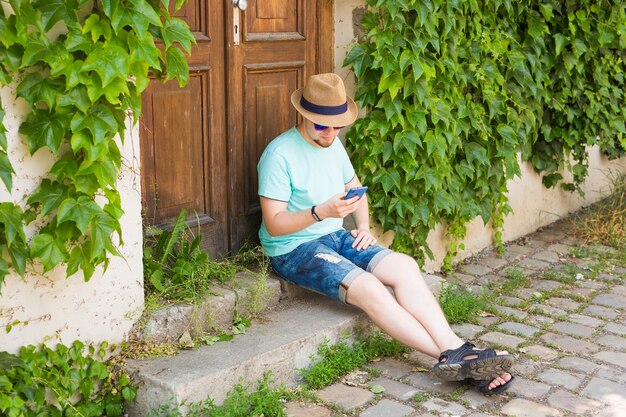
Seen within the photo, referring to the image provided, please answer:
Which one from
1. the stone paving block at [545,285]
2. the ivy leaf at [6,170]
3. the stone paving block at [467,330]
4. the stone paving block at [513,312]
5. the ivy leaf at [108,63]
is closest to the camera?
the ivy leaf at [6,170]

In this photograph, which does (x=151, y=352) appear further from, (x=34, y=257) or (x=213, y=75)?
(x=213, y=75)

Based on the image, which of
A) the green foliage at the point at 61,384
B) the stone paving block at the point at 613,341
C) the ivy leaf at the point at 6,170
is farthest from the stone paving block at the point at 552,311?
the ivy leaf at the point at 6,170

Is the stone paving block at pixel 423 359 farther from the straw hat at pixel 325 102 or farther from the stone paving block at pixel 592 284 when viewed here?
the stone paving block at pixel 592 284

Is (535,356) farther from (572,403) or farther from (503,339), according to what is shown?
→ (572,403)

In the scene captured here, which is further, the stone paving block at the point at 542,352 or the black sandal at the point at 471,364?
the stone paving block at the point at 542,352

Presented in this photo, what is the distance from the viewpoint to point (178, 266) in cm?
416

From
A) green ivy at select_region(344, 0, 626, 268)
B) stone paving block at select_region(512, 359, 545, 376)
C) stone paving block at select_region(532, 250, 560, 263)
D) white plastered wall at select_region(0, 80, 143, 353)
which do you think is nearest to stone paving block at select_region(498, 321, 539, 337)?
stone paving block at select_region(512, 359, 545, 376)

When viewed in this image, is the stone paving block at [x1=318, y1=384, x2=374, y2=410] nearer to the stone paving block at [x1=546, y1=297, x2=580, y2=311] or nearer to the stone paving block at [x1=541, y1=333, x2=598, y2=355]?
the stone paving block at [x1=541, y1=333, x2=598, y2=355]

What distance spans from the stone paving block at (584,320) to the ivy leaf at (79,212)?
291cm

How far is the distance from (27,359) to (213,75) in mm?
1761

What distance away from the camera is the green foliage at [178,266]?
409 centimetres

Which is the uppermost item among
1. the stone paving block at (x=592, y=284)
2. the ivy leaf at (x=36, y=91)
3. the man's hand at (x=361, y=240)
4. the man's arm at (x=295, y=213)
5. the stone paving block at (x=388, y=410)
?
the ivy leaf at (x=36, y=91)

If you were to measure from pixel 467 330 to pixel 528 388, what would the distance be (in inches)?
29.4

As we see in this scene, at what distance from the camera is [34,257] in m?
3.30
